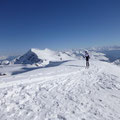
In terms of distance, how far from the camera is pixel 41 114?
14.0 feet

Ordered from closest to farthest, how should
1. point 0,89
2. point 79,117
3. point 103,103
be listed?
point 79,117, point 103,103, point 0,89

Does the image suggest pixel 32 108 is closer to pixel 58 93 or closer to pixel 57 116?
pixel 57 116

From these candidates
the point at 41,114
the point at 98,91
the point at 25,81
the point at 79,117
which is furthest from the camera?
the point at 25,81

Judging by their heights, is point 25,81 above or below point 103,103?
above

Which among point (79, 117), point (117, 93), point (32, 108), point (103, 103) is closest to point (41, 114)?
point (32, 108)

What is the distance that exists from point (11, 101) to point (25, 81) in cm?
238

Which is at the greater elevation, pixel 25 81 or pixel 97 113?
pixel 25 81

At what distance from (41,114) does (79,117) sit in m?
1.61

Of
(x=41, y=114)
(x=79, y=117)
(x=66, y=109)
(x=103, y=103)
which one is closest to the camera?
(x=79, y=117)

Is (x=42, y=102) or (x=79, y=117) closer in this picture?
(x=79, y=117)

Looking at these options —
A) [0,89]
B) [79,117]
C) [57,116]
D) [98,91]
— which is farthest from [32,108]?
[98,91]

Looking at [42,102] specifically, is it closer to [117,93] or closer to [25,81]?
[25,81]

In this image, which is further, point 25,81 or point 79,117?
point 25,81

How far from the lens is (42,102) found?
17.3ft
